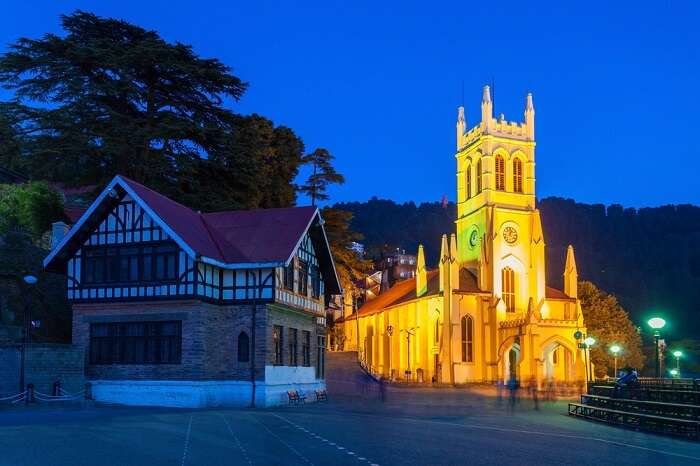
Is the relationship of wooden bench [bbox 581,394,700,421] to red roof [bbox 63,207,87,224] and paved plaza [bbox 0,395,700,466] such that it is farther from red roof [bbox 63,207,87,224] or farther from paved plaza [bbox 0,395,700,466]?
red roof [bbox 63,207,87,224]

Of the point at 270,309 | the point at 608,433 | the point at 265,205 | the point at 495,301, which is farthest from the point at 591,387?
the point at 495,301

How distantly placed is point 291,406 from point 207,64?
61.3ft

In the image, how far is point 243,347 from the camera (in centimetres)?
3141

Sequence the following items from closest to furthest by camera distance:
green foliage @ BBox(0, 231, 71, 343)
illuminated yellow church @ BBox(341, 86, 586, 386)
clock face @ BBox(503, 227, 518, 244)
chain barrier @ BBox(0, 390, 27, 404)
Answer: chain barrier @ BBox(0, 390, 27, 404) → green foliage @ BBox(0, 231, 71, 343) → illuminated yellow church @ BBox(341, 86, 586, 386) → clock face @ BBox(503, 227, 518, 244)

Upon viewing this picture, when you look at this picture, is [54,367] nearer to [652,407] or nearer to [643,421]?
[643,421]

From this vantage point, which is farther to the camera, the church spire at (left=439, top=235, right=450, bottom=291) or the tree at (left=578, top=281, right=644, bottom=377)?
the tree at (left=578, top=281, right=644, bottom=377)

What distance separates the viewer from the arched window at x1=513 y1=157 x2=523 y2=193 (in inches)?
2820

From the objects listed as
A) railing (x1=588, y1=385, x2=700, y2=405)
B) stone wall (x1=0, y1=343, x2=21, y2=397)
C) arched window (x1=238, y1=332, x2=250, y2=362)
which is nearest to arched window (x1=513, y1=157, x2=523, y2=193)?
railing (x1=588, y1=385, x2=700, y2=405)

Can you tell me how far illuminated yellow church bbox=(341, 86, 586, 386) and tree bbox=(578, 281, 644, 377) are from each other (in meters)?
6.14

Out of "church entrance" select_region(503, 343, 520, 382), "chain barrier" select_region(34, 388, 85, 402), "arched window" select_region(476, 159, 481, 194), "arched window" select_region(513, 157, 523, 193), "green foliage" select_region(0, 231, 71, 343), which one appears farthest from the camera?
"arched window" select_region(476, 159, 481, 194)

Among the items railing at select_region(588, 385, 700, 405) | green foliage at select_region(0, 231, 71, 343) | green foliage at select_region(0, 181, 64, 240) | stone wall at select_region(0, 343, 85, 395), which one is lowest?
railing at select_region(588, 385, 700, 405)

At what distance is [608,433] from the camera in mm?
20719

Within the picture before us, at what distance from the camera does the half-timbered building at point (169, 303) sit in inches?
1184

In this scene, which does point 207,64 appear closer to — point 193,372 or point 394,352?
point 193,372
